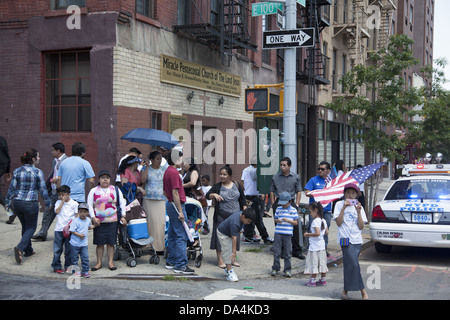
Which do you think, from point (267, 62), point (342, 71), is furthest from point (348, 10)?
point (267, 62)

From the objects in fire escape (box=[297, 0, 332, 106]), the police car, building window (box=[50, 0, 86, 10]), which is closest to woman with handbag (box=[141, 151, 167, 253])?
the police car

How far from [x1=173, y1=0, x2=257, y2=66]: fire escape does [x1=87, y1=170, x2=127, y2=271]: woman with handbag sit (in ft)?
25.8

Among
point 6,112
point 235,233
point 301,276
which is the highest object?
point 6,112

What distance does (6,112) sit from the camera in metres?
13.6

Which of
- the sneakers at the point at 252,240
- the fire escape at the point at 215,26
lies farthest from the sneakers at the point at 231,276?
the fire escape at the point at 215,26

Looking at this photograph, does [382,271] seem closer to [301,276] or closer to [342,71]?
[301,276]

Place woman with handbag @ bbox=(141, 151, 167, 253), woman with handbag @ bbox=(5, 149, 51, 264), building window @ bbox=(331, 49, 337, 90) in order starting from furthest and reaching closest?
1. building window @ bbox=(331, 49, 337, 90)
2. woman with handbag @ bbox=(141, 151, 167, 253)
3. woman with handbag @ bbox=(5, 149, 51, 264)

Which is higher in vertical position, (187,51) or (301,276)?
(187,51)

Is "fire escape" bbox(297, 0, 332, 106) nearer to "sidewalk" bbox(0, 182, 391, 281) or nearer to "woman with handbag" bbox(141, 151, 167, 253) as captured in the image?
"sidewalk" bbox(0, 182, 391, 281)

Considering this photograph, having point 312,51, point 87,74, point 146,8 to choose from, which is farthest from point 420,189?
point 312,51

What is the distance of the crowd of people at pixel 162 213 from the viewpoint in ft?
25.2

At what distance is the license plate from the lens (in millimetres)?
9227

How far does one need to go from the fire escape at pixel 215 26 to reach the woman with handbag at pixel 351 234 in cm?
900
